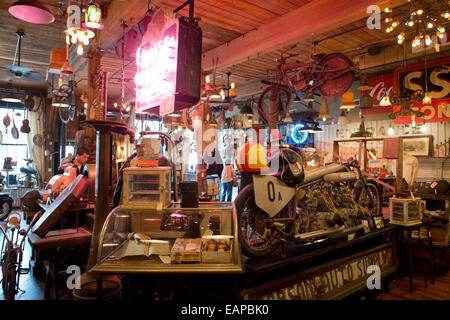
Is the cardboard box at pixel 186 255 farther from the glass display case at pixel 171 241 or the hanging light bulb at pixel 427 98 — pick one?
the hanging light bulb at pixel 427 98

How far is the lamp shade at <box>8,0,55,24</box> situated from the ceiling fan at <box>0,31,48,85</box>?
3317mm

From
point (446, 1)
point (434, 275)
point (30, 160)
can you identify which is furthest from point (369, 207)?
point (30, 160)

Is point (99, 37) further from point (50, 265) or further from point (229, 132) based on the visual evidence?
point (229, 132)

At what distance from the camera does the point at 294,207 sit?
313 centimetres

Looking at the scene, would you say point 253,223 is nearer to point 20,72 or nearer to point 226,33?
point 226,33

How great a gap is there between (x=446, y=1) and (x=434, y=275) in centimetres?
436

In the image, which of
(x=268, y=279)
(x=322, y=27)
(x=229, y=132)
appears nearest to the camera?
(x=268, y=279)

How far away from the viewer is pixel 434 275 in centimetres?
446

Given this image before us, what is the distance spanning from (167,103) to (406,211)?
11.4ft

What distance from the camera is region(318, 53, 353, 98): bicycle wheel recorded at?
4289 mm

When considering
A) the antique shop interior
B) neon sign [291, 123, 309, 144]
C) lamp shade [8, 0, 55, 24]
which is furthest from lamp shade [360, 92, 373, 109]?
lamp shade [8, 0, 55, 24]

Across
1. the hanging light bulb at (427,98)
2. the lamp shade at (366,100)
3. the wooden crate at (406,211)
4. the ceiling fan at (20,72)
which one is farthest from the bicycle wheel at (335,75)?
the ceiling fan at (20,72)

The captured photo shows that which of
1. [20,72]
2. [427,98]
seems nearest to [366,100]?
[427,98]

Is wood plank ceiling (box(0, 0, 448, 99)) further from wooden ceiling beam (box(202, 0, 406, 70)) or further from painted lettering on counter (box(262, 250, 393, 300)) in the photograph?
painted lettering on counter (box(262, 250, 393, 300))
